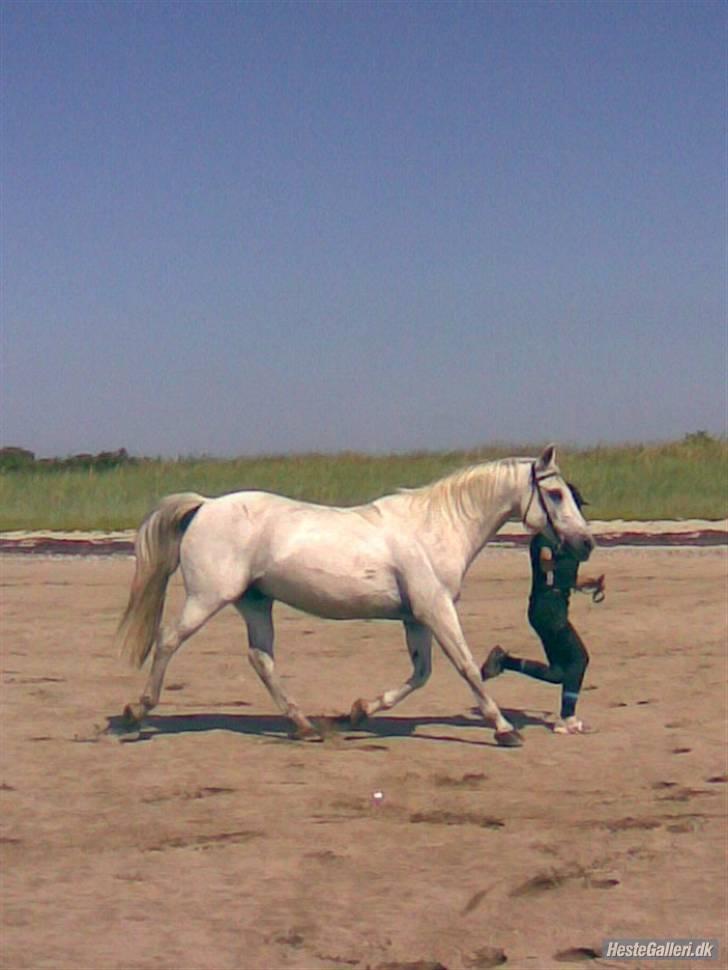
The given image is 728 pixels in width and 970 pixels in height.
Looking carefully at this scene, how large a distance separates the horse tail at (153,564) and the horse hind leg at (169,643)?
10.9 inches

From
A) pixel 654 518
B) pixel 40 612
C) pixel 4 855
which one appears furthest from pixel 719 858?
pixel 654 518

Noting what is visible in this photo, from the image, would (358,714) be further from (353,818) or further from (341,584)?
(353,818)

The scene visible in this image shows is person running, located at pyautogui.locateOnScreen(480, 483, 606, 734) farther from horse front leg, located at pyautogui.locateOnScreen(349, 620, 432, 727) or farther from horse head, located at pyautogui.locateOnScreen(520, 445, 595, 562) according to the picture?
horse front leg, located at pyautogui.locateOnScreen(349, 620, 432, 727)

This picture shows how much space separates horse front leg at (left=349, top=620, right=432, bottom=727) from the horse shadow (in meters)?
0.14

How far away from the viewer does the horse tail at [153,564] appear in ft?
32.5

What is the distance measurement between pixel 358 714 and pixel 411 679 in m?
0.38

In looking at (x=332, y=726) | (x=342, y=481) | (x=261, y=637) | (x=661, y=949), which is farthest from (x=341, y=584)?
(x=342, y=481)

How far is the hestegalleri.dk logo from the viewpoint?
18.1 ft

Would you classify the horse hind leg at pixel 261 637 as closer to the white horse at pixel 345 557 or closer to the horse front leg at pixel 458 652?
the white horse at pixel 345 557

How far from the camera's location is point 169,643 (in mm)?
9688

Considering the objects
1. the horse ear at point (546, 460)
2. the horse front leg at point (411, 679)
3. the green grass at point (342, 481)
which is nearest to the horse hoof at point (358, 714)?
the horse front leg at point (411, 679)

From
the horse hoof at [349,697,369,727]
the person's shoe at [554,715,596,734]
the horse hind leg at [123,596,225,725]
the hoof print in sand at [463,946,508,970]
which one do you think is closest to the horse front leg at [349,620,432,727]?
the horse hoof at [349,697,369,727]

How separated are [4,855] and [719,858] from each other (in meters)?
3.04

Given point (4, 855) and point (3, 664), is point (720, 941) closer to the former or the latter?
point (4, 855)
